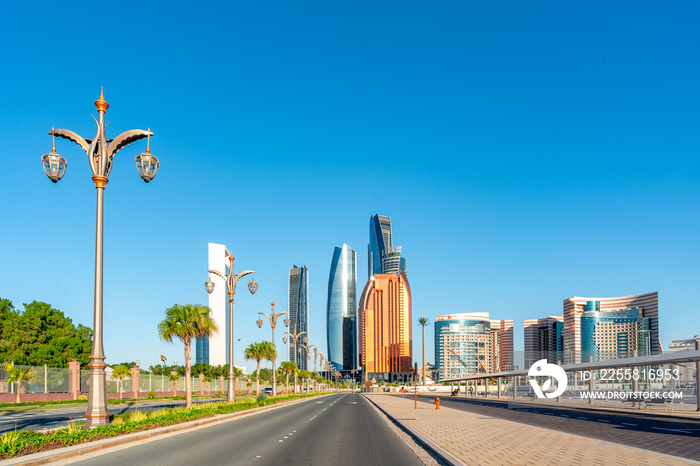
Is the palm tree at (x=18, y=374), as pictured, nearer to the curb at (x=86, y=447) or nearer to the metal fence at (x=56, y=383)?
the metal fence at (x=56, y=383)

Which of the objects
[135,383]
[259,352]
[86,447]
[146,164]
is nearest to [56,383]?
[135,383]

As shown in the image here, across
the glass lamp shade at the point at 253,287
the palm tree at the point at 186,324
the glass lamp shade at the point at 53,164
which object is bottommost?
the palm tree at the point at 186,324

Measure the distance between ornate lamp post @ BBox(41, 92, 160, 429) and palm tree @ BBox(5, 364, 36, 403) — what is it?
3740cm

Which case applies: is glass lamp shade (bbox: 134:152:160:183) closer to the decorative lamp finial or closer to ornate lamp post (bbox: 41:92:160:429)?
ornate lamp post (bbox: 41:92:160:429)

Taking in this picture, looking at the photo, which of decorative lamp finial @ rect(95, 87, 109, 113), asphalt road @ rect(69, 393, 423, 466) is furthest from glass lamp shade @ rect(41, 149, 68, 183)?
asphalt road @ rect(69, 393, 423, 466)

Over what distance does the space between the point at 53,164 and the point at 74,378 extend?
47107 millimetres

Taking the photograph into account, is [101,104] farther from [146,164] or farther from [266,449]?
[266,449]

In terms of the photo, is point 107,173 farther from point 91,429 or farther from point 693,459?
point 693,459

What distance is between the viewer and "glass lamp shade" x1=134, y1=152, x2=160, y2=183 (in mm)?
18641

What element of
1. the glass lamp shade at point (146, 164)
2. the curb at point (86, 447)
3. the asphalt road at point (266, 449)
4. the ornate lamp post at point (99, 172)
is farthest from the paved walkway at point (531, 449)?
the glass lamp shade at point (146, 164)

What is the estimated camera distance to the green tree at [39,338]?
79875 millimetres

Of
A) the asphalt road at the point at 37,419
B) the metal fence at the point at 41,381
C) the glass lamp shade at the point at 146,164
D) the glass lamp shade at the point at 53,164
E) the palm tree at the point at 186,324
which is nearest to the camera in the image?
the glass lamp shade at the point at 53,164

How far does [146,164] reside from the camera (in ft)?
61.3

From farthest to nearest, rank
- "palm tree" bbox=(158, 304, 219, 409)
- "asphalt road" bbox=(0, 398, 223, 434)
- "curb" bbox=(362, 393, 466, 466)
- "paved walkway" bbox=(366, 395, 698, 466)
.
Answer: "palm tree" bbox=(158, 304, 219, 409)
"asphalt road" bbox=(0, 398, 223, 434)
"curb" bbox=(362, 393, 466, 466)
"paved walkway" bbox=(366, 395, 698, 466)
